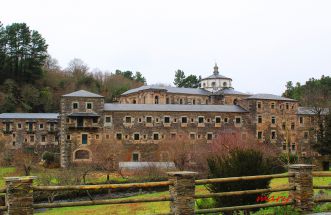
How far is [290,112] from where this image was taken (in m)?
59.0

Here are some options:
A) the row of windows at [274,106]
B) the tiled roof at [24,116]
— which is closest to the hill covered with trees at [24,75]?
the tiled roof at [24,116]

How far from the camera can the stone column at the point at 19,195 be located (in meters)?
7.94

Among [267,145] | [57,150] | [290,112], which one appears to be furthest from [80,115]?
[290,112]

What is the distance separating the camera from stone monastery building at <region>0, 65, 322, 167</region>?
51406 millimetres

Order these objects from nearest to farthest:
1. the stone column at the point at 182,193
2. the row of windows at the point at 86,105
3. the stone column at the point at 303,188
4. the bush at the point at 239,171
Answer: the stone column at the point at 182,193 < the stone column at the point at 303,188 < the bush at the point at 239,171 < the row of windows at the point at 86,105

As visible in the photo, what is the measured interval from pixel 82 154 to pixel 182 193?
43873mm

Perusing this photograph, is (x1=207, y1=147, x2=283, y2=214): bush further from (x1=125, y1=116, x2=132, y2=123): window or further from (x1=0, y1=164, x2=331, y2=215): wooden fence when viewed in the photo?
(x1=125, y1=116, x2=132, y2=123): window

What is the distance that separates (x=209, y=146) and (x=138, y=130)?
351 inches

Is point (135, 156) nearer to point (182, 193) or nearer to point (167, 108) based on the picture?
point (167, 108)

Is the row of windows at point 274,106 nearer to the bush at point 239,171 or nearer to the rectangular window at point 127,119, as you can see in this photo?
the rectangular window at point 127,119

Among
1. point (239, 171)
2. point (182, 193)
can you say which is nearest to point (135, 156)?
A: point (239, 171)

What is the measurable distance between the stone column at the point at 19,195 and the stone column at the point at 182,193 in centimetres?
284

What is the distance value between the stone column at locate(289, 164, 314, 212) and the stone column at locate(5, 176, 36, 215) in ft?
19.6

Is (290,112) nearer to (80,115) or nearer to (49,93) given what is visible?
(80,115)
